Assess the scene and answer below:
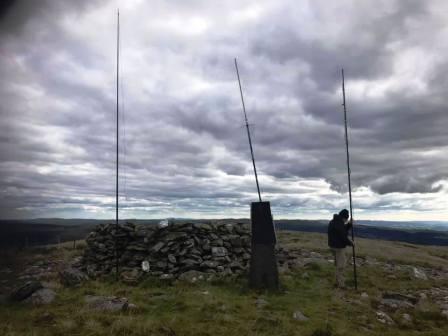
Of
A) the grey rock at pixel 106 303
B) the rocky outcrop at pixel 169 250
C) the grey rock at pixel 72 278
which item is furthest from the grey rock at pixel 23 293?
the rocky outcrop at pixel 169 250

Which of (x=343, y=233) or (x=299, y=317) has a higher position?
(x=343, y=233)

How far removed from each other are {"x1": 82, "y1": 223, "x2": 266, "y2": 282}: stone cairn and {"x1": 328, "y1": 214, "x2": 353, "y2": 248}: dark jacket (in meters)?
4.29

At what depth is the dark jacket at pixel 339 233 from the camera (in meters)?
14.7

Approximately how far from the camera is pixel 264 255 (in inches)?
545

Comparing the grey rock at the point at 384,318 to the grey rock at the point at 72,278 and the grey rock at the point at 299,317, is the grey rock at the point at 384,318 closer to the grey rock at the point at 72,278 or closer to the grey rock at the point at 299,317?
the grey rock at the point at 299,317

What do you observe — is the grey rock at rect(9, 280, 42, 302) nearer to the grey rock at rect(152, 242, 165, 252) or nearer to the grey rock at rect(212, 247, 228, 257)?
the grey rock at rect(152, 242, 165, 252)

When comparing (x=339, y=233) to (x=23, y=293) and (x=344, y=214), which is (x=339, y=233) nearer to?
(x=344, y=214)

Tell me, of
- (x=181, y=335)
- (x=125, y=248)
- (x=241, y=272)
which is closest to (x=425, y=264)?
(x=241, y=272)

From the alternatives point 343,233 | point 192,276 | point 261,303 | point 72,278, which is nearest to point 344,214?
point 343,233

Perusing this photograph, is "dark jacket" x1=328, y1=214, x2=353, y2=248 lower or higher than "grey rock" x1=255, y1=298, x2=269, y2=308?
higher

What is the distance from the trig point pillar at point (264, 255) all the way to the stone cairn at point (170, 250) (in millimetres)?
2236

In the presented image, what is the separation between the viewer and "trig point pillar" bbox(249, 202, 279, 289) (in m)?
13.8

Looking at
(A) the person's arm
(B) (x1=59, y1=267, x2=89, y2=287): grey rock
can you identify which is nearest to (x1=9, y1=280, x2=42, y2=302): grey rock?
(B) (x1=59, y1=267, x2=89, y2=287): grey rock

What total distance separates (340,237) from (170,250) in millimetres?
7438
